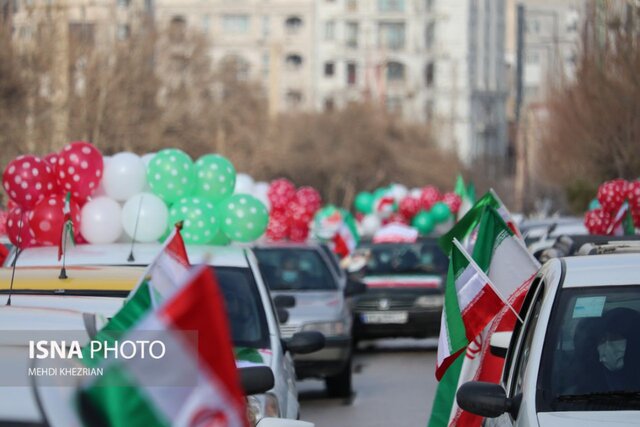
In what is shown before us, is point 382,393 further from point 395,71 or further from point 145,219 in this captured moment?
point 395,71

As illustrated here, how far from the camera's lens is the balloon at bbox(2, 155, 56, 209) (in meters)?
14.1

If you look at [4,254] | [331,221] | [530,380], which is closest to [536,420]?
[530,380]

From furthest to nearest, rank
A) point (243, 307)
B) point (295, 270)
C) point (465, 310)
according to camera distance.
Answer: point (295, 270) → point (243, 307) → point (465, 310)

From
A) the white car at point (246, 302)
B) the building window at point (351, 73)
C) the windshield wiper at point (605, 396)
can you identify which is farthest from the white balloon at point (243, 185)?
the building window at point (351, 73)

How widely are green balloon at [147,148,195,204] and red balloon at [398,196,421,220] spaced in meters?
29.7

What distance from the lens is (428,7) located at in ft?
401

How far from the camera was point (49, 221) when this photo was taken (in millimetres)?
13492

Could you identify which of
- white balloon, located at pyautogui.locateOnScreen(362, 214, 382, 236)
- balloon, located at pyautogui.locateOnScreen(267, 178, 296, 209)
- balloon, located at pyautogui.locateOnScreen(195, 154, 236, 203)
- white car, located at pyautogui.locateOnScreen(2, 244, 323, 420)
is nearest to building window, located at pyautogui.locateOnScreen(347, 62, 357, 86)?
white balloon, located at pyautogui.locateOnScreen(362, 214, 382, 236)

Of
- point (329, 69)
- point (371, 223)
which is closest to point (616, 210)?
point (371, 223)

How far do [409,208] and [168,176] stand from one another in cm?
2984

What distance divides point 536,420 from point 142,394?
257 centimetres

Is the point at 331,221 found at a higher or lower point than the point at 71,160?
lower

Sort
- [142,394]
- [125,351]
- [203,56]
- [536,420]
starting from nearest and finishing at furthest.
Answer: [142,394]
[125,351]
[536,420]
[203,56]

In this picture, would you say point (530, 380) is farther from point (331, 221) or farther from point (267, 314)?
point (331, 221)
